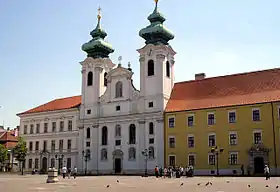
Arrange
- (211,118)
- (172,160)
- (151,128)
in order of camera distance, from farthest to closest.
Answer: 1. (151,128)
2. (172,160)
3. (211,118)

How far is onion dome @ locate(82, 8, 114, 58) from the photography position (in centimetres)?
6034

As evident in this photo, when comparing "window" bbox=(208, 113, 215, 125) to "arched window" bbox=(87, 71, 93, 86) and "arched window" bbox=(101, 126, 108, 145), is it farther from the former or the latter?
"arched window" bbox=(87, 71, 93, 86)

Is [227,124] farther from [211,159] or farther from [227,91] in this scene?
[227,91]

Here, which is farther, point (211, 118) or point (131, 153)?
point (131, 153)

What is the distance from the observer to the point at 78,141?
60.7 m

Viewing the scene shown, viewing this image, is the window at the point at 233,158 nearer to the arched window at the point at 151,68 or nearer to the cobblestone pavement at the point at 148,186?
the arched window at the point at 151,68

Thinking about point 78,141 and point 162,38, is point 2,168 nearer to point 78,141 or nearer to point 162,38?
point 78,141

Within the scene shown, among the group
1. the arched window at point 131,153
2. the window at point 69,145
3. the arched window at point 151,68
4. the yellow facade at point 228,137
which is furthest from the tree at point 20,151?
the yellow facade at point 228,137

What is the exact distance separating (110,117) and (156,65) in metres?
9.57

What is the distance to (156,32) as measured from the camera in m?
54.2

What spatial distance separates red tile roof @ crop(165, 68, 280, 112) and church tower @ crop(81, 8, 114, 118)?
11.0 meters

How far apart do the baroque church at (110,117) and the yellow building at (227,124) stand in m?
2.43

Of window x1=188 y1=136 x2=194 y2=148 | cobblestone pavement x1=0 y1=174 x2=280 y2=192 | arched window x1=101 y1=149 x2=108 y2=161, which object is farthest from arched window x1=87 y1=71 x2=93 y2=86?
cobblestone pavement x1=0 y1=174 x2=280 y2=192

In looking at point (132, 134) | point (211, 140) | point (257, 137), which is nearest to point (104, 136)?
point (132, 134)
